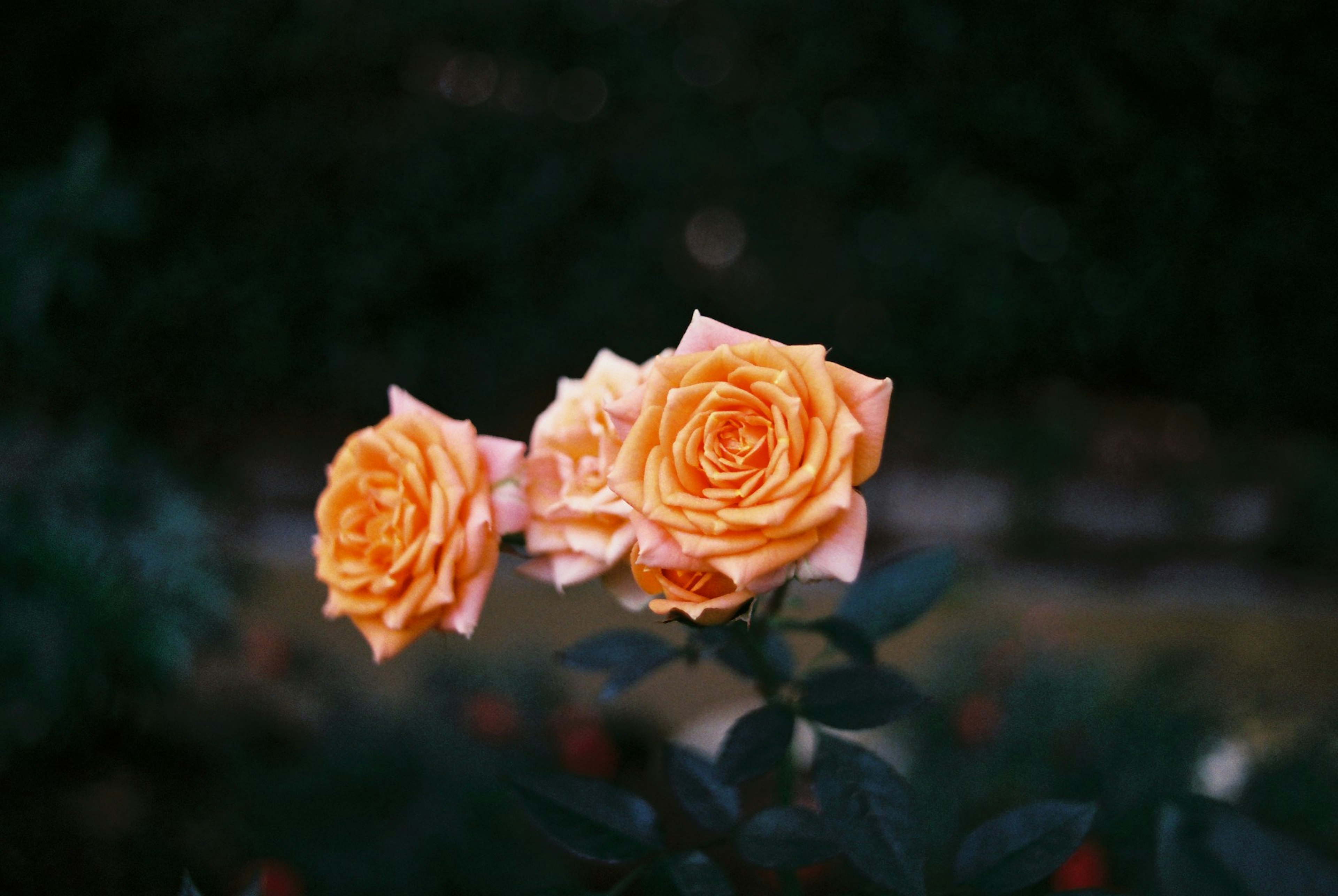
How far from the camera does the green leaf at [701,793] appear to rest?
0.63 m

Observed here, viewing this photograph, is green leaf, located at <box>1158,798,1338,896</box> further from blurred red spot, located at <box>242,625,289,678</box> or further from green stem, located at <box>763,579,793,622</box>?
blurred red spot, located at <box>242,625,289,678</box>

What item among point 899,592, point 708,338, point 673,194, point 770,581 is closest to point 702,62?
point 673,194

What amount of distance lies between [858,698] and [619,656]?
0.62 ft

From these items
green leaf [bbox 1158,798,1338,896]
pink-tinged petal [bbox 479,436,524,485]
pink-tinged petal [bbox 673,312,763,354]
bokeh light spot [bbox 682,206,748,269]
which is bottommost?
green leaf [bbox 1158,798,1338,896]

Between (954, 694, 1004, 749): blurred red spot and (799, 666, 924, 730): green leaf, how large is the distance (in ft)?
2.53

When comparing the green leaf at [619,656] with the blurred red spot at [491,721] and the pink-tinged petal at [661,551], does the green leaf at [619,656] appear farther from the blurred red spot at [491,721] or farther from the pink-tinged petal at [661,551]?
the blurred red spot at [491,721]

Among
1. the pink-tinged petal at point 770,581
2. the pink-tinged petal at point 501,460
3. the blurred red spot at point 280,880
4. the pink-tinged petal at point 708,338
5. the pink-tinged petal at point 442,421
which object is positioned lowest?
the blurred red spot at point 280,880

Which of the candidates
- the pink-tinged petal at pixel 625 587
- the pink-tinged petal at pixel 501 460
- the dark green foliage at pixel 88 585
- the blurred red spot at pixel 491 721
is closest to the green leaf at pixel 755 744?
the pink-tinged petal at pixel 625 587

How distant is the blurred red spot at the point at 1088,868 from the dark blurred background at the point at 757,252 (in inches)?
33.4

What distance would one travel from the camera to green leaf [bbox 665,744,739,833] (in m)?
0.63

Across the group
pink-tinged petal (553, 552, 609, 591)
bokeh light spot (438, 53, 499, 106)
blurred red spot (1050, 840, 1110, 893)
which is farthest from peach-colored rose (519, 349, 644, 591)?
bokeh light spot (438, 53, 499, 106)

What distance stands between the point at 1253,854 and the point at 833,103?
2286 millimetres

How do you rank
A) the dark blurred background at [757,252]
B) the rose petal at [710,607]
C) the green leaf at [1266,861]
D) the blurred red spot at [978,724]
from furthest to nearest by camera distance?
the dark blurred background at [757,252], the blurred red spot at [978,724], the rose petal at [710,607], the green leaf at [1266,861]

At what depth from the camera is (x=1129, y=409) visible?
2.56 meters
